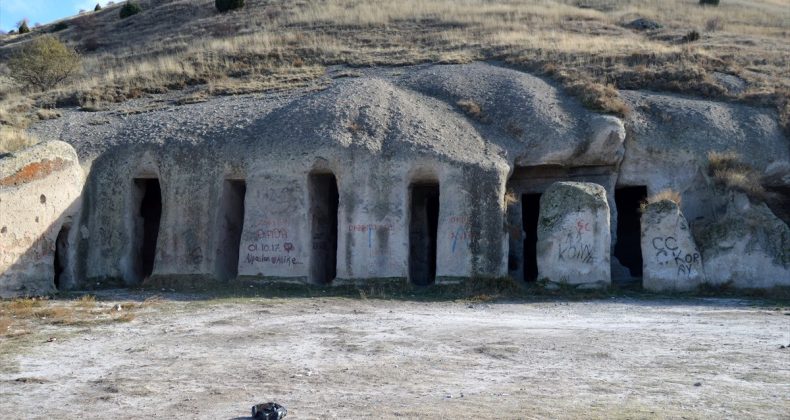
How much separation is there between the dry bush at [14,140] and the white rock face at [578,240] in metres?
11.8

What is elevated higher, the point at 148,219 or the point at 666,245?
the point at 148,219

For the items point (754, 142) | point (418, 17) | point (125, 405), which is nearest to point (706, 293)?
point (754, 142)

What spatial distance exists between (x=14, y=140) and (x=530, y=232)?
1293 cm

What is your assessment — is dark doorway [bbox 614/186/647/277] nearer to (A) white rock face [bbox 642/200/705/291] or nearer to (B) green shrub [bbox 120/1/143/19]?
(A) white rock face [bbox 642/200/705/291]

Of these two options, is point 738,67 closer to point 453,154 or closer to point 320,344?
point 453,154

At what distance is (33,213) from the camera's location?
63.1 ft

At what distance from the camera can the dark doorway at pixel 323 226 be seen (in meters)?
20.9

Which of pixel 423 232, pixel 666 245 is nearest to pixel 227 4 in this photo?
pixel 423 232

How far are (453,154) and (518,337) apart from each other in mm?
7856

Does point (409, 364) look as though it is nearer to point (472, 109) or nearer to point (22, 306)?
point (22, 306)

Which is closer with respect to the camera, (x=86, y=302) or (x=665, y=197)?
(x=86, y=302)

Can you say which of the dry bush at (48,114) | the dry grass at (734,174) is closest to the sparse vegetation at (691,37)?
the dry grass at (734,174)

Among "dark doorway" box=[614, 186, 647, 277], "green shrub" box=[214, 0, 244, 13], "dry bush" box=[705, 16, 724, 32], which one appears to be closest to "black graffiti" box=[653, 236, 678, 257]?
"dark doorway" box=[614, 186, 647, 277]

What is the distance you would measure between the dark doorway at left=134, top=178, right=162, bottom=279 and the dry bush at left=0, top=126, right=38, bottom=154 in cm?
271
